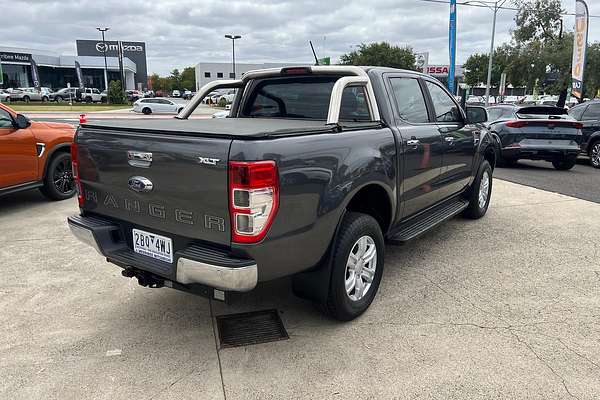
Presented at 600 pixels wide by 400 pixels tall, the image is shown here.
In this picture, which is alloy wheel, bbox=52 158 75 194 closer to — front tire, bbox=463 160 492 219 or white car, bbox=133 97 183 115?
front tire, bbox=463 160 492 219

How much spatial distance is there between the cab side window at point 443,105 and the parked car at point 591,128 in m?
7.83

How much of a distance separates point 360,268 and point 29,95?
5448cm

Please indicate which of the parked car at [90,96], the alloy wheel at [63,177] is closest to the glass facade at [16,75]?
the parked car at [90,96]

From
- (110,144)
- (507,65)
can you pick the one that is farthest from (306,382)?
(507,65)

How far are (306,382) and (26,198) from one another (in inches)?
253

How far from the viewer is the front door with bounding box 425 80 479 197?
470 cm

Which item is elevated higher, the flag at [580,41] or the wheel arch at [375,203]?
the flag at [580,41]

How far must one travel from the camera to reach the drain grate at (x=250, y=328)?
3.21 m

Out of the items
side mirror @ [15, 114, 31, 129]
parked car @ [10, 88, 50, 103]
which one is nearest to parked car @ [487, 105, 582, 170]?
side mirror @ [15, 114, 31, 129]

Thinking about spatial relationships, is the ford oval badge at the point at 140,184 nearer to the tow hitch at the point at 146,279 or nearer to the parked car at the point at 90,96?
the tow hitch at the point at 146,279

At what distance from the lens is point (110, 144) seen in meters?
3.04

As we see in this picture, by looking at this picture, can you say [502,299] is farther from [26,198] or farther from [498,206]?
[26,198]

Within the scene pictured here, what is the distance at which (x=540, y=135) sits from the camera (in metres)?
10.3

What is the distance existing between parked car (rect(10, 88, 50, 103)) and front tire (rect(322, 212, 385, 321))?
53711mm
